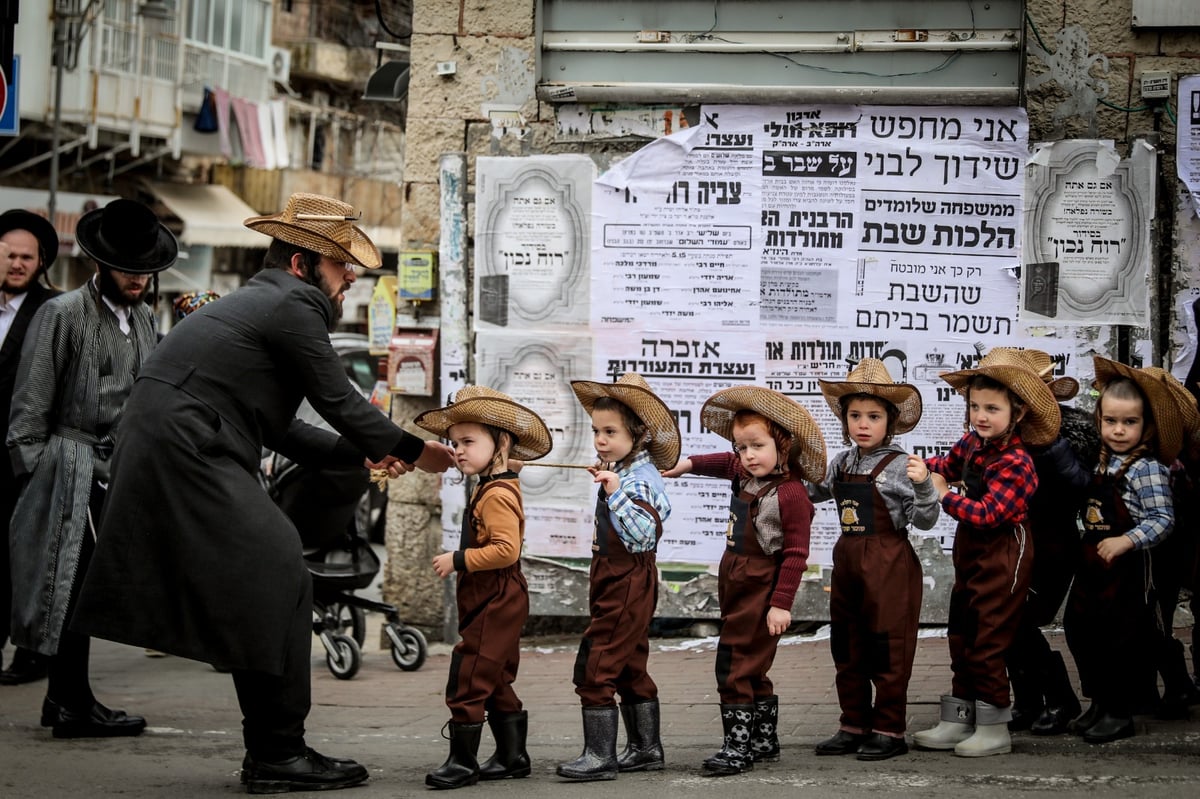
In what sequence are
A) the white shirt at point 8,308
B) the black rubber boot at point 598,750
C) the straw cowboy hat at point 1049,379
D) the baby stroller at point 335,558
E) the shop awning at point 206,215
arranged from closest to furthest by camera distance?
the black rubber boot at point 598,750 < the straw cowboy hat at point 1049,379 < the white shirt at point 8,308 < the baby stroller at point 335,558 < the shop awning at point 206,215

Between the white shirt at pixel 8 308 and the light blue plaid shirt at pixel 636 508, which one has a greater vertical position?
the white shirt at pixel 8 308

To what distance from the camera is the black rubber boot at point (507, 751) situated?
562 cm

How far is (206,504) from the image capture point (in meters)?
5.36

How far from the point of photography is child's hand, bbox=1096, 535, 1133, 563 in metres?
5.76

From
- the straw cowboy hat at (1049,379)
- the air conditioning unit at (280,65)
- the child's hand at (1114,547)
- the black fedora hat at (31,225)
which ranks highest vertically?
the air conditioning unit at (280,65)

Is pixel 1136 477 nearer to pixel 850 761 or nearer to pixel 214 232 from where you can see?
pixel 850 761

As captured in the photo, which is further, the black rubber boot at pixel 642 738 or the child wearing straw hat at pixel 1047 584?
the child wearing straw hat at pixel 1047 584

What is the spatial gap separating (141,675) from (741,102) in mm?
4319

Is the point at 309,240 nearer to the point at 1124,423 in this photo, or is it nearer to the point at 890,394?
the point at 890,394

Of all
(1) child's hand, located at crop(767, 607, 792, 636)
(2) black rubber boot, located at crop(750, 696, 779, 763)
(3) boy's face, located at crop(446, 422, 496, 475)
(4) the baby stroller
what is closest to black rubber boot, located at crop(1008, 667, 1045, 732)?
(2) black rubber boot, located at crop(750, 696, 779, 763)

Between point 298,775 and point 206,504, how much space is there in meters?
1.00

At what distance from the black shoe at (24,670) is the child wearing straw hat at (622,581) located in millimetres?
3271

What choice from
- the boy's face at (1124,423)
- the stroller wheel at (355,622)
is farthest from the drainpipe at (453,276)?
the boy's face at (1124,423)

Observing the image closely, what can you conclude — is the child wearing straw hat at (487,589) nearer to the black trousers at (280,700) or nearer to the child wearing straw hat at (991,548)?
the black trousers at (280,700)
